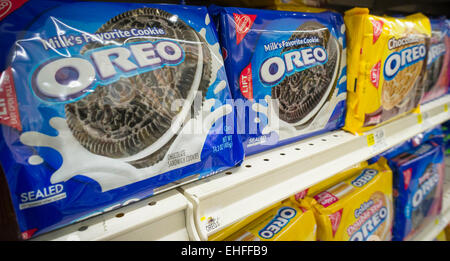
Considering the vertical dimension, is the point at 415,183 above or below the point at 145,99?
below

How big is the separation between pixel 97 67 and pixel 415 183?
47.9 inches

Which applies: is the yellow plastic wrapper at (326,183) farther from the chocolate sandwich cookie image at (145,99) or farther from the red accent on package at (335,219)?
the chocolate sandwich cookie image at (145,99)

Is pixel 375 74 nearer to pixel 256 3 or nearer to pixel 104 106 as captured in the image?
pixel 256 3

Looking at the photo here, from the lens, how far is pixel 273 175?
0.50 metres

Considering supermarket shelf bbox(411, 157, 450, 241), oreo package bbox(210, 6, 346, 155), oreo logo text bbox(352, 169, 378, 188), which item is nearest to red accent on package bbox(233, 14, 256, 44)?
oreo package bbox(210, 6, 346, 155)

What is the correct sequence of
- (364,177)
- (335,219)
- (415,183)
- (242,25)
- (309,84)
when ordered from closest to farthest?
(242,25) < (309,84) < (335,219) < (364,177) < (415,183)

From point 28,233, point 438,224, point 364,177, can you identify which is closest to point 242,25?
point 28,233

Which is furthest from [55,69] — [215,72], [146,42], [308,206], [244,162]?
[308,206]

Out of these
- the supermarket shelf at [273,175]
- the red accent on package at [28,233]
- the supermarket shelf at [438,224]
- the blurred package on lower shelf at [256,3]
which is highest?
the blurred package on lower shelf at [256,3]

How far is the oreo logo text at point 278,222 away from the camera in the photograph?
0.60 metres

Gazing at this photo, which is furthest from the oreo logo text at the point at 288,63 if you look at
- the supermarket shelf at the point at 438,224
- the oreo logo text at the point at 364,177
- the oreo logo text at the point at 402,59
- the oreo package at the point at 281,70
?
the supermarket shelf at the point at 438,224

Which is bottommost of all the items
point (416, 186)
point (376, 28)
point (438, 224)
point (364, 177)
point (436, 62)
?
point (438, 224)

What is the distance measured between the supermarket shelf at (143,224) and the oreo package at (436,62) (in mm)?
1046

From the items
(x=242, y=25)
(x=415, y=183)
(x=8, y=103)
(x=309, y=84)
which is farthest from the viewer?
(x=415, y=183)
